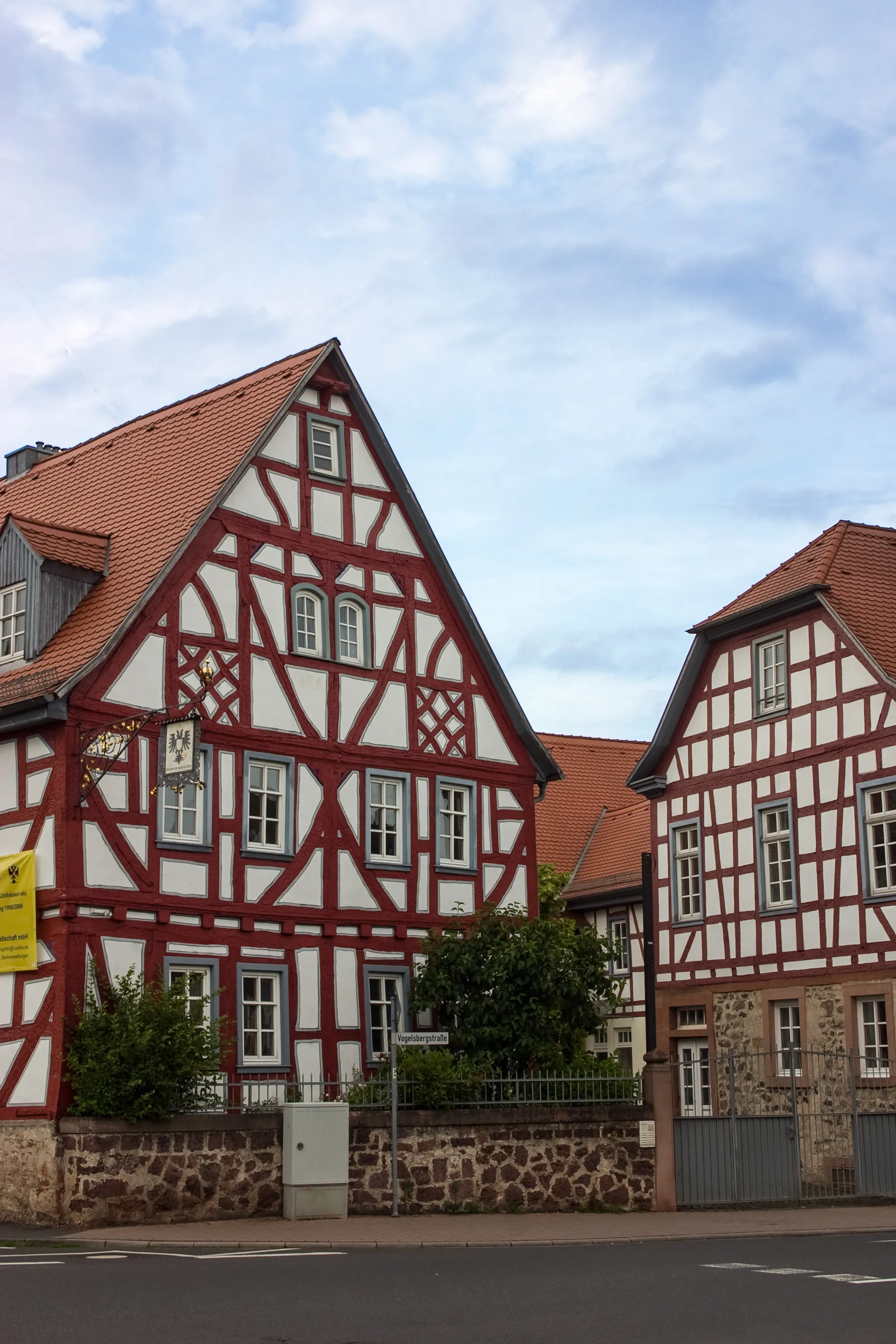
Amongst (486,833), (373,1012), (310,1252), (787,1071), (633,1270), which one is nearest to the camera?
(633,1270)

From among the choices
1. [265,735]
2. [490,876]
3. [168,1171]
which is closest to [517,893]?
[490,876]

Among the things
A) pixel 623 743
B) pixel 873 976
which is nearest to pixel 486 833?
pixel 873 976

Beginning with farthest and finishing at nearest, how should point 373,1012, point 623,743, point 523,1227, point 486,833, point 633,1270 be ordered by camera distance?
point 623,743
point 486,833
point 373,1012
point 523,1227
point 633,1270

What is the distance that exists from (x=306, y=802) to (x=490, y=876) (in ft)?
13.1

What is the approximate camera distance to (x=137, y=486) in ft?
94.5

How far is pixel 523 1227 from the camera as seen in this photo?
2077cm

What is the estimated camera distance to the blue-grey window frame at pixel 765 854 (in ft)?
107

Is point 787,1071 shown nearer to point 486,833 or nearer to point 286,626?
point 486,833

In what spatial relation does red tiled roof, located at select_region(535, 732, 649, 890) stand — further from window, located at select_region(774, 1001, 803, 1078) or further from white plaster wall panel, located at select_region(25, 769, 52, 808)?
white plaster wall panel, located at select_region(25, 769, 52, 808)

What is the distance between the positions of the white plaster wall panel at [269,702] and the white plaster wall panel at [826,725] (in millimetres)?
10216

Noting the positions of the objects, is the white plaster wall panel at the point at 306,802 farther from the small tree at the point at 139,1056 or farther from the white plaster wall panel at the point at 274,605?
the small tree at the point at 139,1056

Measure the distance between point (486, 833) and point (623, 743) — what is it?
21199 mm

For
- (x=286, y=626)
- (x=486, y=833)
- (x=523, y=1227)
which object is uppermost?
(x=286, y=626)

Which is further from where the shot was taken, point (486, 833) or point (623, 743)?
point (623, 743)
